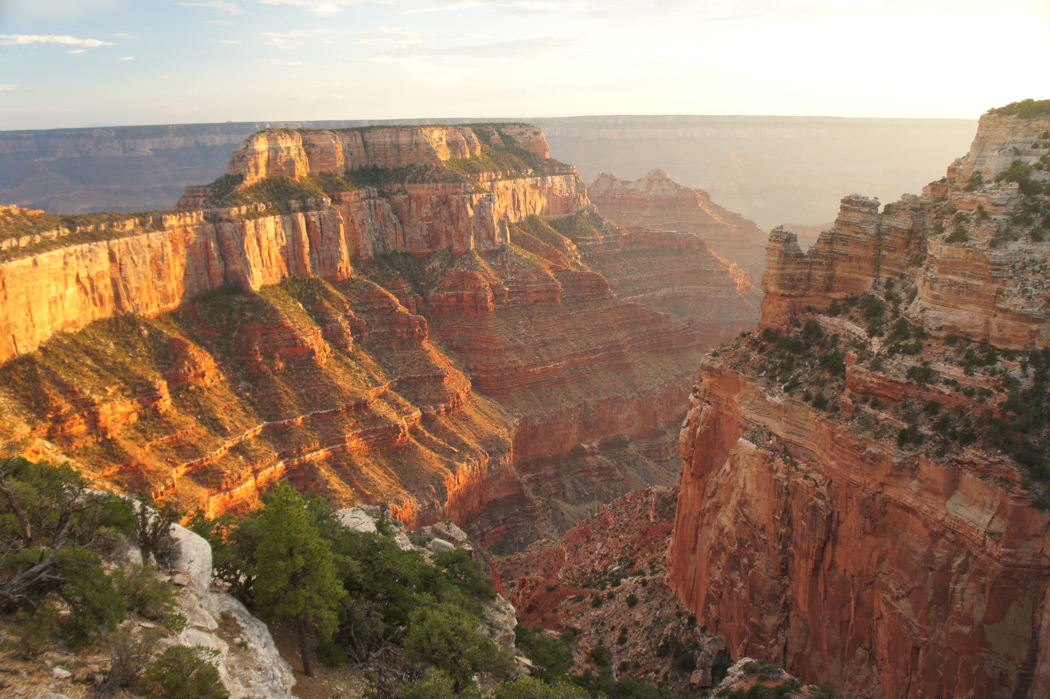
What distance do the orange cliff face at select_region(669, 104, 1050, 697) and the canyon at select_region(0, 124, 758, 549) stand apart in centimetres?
3213

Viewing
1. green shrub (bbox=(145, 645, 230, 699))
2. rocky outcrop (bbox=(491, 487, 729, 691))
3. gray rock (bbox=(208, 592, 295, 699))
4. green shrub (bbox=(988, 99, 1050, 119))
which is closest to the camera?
green shrub (bbox=(145, 645, 230, 699))

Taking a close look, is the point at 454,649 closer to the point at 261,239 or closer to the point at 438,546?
the point at 438,546

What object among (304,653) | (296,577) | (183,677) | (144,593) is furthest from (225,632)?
(183,677)

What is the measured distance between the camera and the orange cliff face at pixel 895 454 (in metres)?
24.9

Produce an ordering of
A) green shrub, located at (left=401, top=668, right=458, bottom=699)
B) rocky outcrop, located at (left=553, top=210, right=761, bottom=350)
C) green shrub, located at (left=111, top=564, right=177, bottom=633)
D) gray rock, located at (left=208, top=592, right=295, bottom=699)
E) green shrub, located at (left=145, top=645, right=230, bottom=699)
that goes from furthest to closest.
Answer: rocky outcrop, located at (left=553, top=210, right=761, bottom=350), green shrub, located at (left=401, top=668, right=458, bottom=699), gray rock, located at (left=208, top=592, right=295, bottom=699), green shrub, located at (left=111, top=564, right=177, bottom=633), green shrub, located at (left=145, top=645, right=230, bottom=699)

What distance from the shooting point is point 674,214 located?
152 meters

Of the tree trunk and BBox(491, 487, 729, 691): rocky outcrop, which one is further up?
the tree trunk

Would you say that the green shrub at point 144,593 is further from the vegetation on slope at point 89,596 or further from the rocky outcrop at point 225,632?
the rocky outcrop at point 225,632

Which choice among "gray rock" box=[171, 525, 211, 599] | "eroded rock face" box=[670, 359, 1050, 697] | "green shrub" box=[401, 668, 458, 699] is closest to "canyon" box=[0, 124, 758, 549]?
"gray rock" box=[171, 525, 211, 599]

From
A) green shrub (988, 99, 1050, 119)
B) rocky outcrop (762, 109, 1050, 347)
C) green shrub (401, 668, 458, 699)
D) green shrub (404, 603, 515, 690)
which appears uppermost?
green shrub (988, 99, 1050, 119)

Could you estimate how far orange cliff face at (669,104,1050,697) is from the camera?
2489 centimetres

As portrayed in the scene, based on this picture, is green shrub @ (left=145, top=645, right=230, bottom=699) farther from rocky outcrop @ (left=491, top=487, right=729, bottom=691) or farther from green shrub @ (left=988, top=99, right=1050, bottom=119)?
green shrub @ (left=988, top=99, right=1050, bottom=119)

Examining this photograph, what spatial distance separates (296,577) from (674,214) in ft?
456

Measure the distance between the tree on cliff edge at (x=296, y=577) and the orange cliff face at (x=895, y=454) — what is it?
19731 mm
